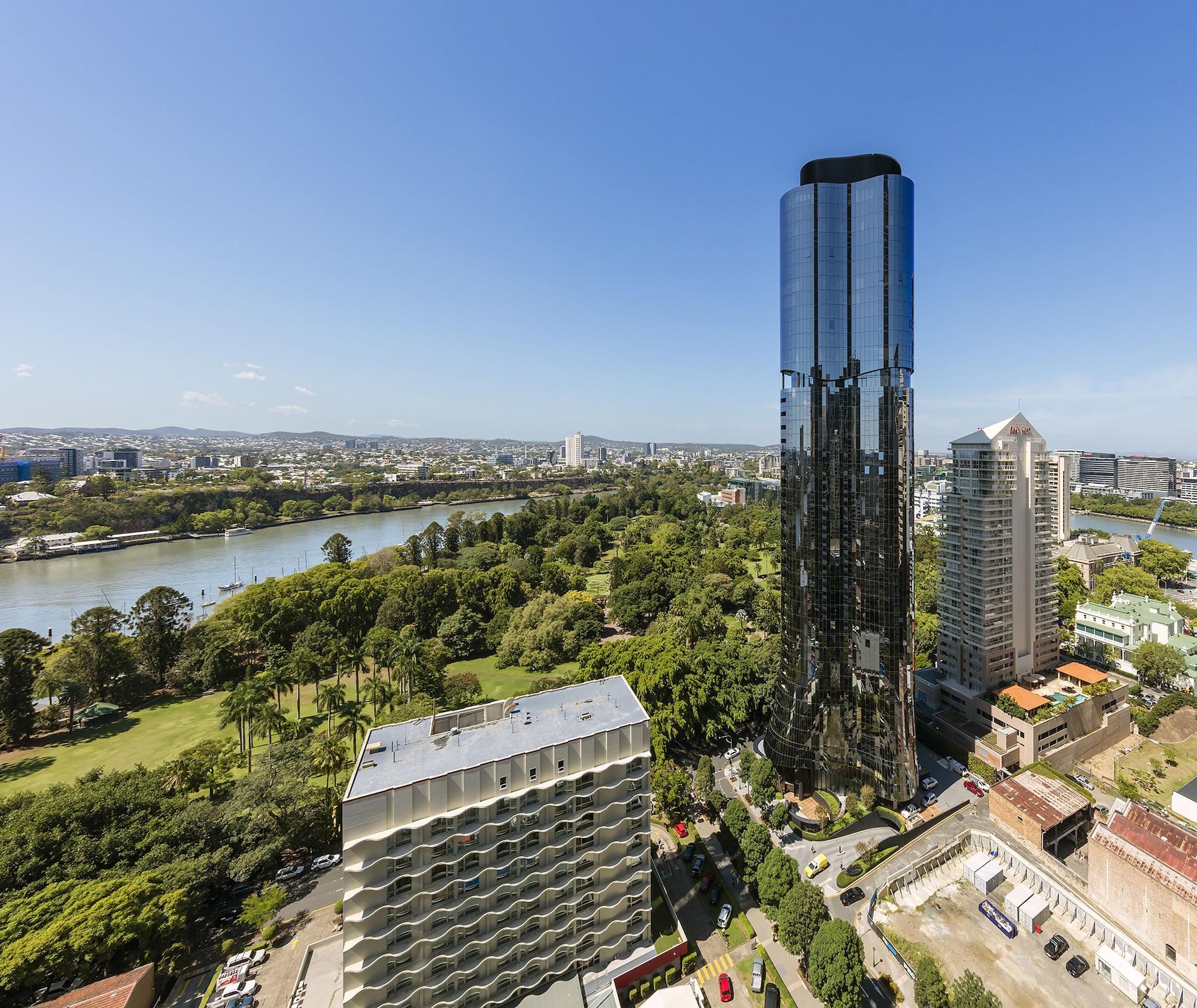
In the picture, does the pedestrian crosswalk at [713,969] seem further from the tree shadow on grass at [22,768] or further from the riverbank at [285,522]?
the riverbank at [285,522]

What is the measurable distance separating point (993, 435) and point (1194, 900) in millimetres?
18608

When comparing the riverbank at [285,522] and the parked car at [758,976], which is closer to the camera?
the parked car at [758,976]

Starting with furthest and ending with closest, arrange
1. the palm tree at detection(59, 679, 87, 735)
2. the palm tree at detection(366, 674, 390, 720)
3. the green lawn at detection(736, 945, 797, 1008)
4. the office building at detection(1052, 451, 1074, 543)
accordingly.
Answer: the office building at detection(1052, 451, 1074, 543) < the palm tree at detection(59, 679, 87, 735) < the palm tree at detection(366, 674, 390, 720) < the green lawn at detection(736, 945, 797, 1008)

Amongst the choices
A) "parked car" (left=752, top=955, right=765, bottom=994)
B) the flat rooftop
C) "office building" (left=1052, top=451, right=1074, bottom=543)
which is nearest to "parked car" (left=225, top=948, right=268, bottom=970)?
the flat rooftop

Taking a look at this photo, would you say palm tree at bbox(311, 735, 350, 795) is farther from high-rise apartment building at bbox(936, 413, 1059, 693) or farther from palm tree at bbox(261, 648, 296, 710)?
high-rise apartment building at bbox(936, 413, 1059, 693)

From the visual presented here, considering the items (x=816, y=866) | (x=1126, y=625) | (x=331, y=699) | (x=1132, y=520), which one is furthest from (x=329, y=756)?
(x=1132, y=520)

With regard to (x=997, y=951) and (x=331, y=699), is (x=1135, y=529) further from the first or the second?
(x=331, y=699)

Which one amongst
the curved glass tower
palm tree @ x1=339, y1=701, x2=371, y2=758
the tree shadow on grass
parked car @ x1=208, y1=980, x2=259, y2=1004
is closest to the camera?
parked car @ x1=208, y1=980, x2=259, y2=1004

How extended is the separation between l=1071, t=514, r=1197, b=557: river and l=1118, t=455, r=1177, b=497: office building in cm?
2210

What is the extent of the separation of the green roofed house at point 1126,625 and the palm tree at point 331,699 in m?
44.3

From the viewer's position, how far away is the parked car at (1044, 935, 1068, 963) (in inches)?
577

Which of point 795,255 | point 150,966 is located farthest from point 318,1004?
point 795,255

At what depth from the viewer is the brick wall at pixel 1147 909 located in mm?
13445

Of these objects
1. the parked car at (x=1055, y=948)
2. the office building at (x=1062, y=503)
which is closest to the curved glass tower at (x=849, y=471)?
the parked car at (x=1055, y=948)
